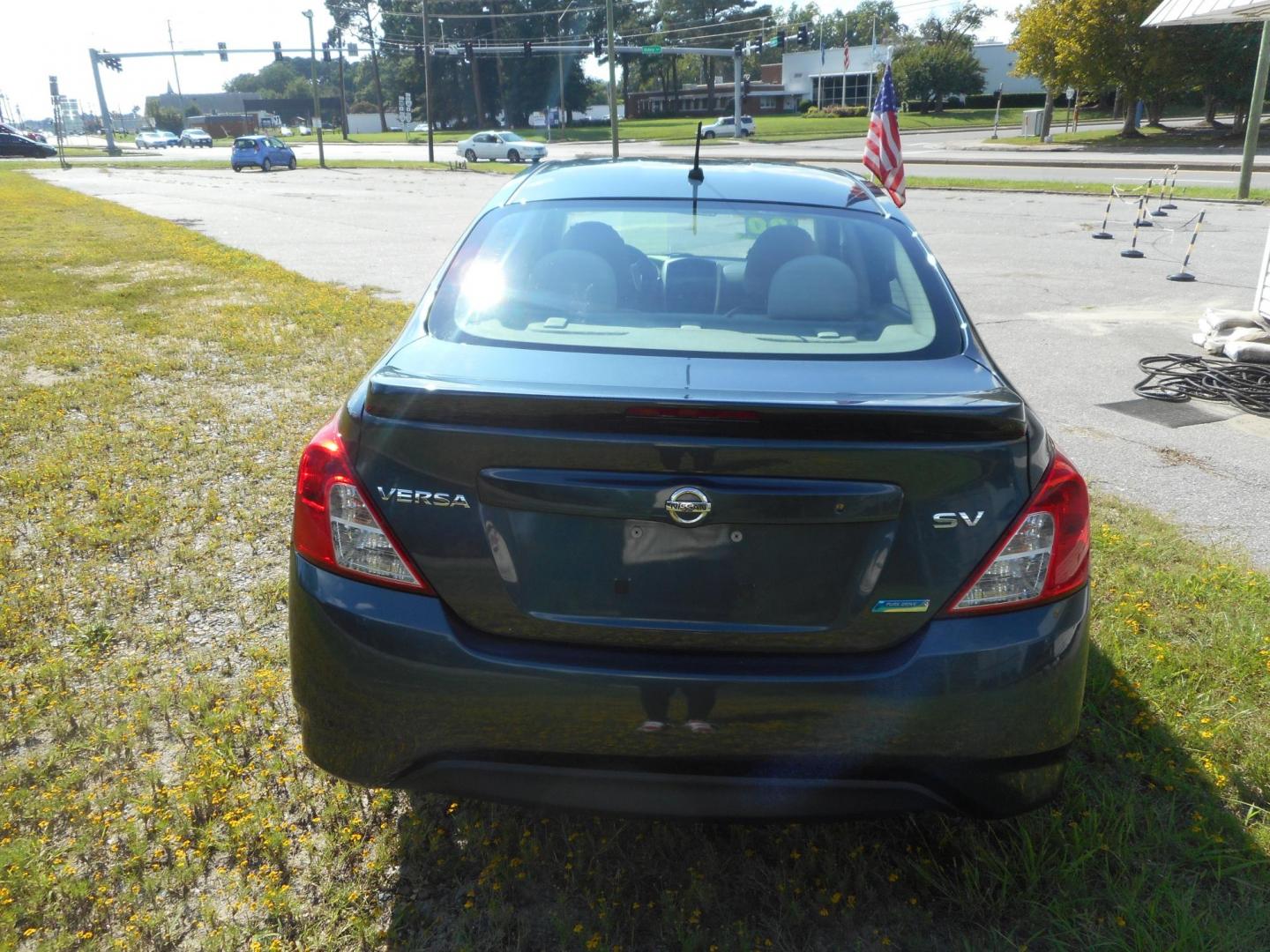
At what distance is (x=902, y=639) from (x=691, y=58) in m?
122

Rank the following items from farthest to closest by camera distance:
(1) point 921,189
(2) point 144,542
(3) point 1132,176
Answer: (3) point 1132,176
(1) point 921,189
(2) point 144,542

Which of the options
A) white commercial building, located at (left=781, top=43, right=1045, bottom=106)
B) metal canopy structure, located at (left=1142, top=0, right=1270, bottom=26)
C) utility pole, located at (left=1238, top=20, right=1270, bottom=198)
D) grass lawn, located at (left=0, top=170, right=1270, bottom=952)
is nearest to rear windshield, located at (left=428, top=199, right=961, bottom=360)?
grass lawn, located at (left=0, top=170, right=1270, bottom=952)

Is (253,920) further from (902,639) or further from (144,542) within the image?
(144,542)

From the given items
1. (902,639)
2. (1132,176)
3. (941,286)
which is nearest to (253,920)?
(902,639)

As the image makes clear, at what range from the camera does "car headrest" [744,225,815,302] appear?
125 inches

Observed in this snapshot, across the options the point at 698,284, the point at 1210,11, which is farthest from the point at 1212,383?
the point at 698,284

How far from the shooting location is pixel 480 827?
9.34ft

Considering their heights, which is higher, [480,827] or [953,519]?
[953,519]

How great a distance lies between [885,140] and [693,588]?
10.4 meters

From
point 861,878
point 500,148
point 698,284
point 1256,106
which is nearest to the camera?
point 861,878

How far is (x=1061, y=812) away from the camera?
2.82 meters

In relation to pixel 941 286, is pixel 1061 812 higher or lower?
lower

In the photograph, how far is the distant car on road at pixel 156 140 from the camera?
3275 inches

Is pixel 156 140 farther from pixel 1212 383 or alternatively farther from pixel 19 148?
pixel 1212 383
